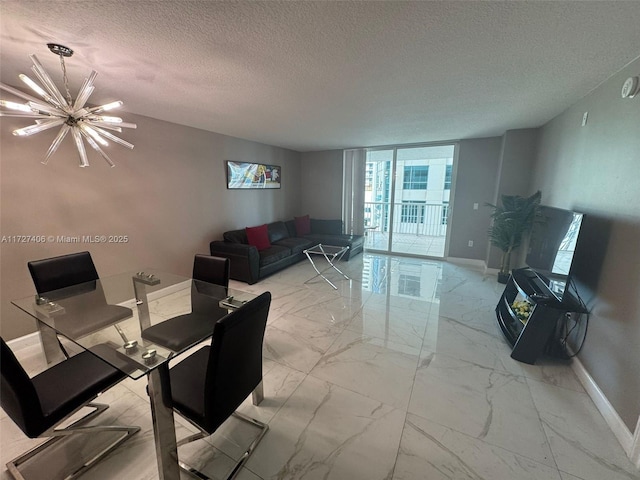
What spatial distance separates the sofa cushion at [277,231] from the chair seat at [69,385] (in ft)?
11.8

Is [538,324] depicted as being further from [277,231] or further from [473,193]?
[277,231]

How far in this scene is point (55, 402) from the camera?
4.10 ft

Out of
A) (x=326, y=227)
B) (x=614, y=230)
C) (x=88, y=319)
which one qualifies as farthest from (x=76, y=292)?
(x=326, y=227)

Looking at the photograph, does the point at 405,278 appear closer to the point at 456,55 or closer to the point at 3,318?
the point at 456,55

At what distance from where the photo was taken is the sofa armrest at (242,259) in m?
3.82

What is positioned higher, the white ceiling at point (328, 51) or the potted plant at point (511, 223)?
the white ceiling at point (328, 51)

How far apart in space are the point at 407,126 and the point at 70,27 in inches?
138

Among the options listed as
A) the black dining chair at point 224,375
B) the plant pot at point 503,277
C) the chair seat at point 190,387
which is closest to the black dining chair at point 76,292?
the chair seat at point 190,387

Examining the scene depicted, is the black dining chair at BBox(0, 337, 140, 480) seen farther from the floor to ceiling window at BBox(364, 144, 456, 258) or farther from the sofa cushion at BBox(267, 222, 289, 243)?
the floor to ceiling window at BBox(364, 144, 456, 258)

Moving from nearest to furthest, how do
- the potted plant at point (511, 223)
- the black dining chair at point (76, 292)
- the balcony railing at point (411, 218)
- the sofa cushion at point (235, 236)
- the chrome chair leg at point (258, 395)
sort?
the black dining chair at point (76, 292), the chrome chair leg at point (258, 395), the potted plant at point (511, 223), the sofa cushion at point (235, 236), the balcony railing at point (411, 218)

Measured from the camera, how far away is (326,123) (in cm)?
355

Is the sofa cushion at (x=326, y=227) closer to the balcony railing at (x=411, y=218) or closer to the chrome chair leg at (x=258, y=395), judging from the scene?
the balcony railing at (x=411, y=218)

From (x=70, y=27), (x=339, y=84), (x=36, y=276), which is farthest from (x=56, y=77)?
(x=339, y=84)

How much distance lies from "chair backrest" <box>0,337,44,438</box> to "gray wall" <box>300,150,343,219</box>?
5.46 metres
